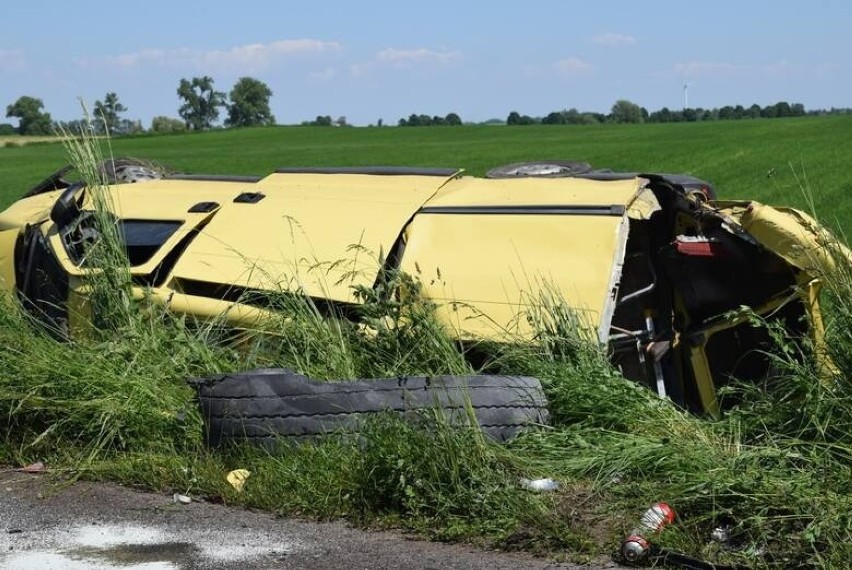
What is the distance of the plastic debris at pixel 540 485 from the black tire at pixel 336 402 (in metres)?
0.40

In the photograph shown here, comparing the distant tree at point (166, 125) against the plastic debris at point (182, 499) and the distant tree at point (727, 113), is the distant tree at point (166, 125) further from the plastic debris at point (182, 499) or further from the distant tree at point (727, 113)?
the plastic debris at point (182, 499)

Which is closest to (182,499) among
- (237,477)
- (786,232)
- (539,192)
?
(237,477)

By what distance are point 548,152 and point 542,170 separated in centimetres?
4091

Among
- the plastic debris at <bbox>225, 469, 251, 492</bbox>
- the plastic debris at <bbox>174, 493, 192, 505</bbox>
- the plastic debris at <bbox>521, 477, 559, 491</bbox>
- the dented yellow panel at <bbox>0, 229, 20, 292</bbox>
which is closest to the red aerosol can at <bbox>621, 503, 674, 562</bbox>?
the plastic debris at <bbox>521, 477, 559, 491</bbox>

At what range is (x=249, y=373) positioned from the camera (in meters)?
4.78

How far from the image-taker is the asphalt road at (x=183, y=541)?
3.76 metres

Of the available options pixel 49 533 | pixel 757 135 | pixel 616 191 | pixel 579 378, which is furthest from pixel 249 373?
pixel 757 135

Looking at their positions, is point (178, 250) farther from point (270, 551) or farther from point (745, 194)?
point (745, 194)

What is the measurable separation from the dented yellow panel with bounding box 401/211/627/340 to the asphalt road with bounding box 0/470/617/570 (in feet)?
5.43

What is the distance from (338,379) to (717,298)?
2403mm

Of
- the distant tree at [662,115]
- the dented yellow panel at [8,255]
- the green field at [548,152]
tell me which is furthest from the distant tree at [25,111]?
the dented yellow panel at [8,255]

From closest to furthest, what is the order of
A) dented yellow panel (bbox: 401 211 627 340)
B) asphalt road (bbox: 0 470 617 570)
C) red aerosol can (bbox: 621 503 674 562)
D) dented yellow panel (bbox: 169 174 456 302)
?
red aerosol can (bbox: 621 503 674 562) < asphalt road (bbox: 0 470 617 570) < dented yellow panel (bbox: 401 211 627 340) < dented yellow panel (bbox: 169 174 456 302)

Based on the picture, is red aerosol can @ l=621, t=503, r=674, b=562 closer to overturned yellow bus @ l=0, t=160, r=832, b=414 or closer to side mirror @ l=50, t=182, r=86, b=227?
overturned yellow bus @ l=0, t=160, r=832, b=414

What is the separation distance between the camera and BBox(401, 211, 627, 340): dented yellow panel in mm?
5391
